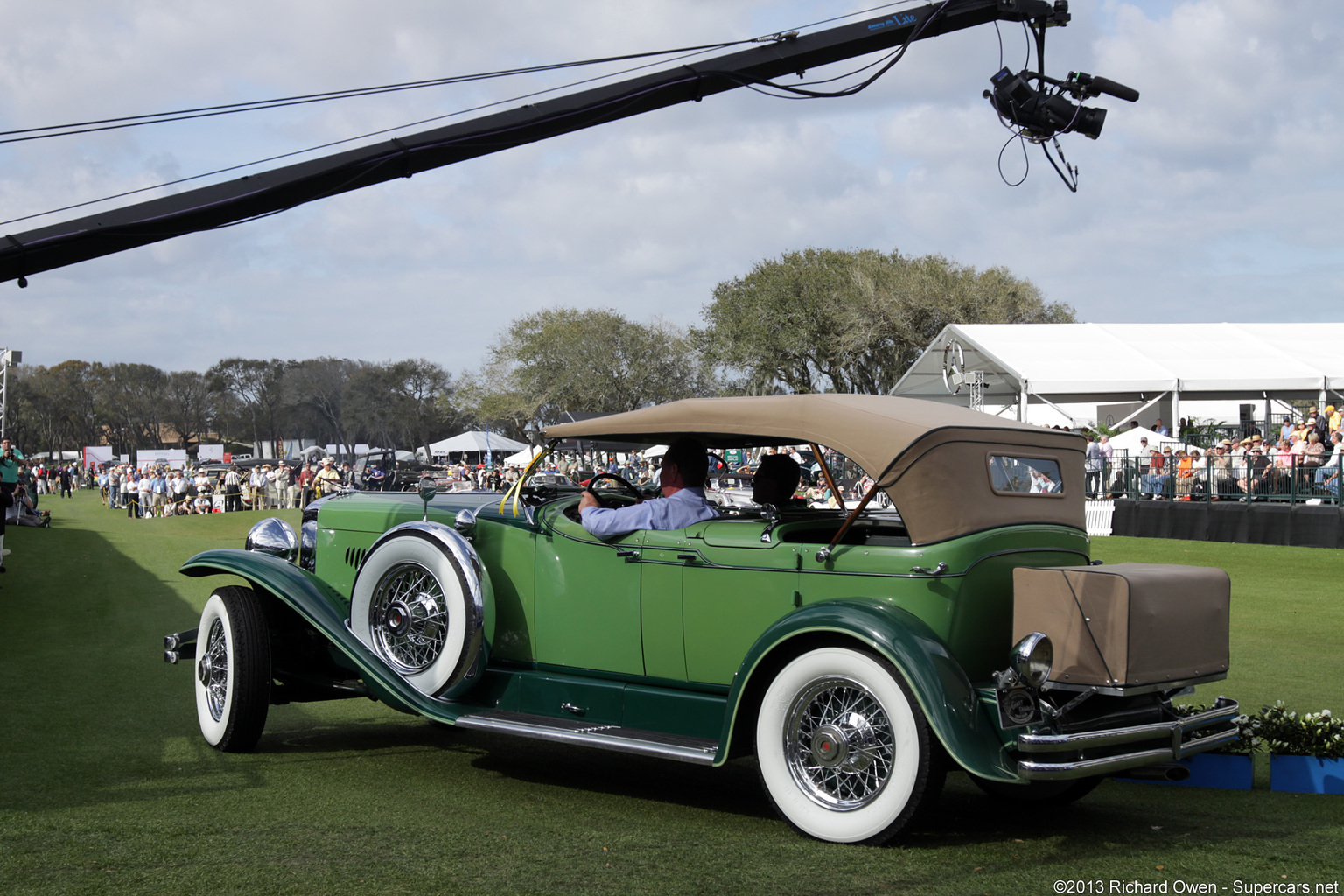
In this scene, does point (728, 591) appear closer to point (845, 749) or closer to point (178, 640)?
point (845, 749)

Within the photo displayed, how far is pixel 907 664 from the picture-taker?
3.86 metres

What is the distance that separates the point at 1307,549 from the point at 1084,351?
12386 mm

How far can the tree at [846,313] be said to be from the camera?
44.8m

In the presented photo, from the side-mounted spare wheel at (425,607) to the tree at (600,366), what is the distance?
48264mm

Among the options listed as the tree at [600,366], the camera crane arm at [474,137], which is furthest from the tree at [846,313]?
the camera crane arm at [474,137]

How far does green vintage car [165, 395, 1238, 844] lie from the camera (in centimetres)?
396

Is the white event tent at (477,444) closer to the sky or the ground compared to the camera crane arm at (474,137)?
closer to the ground

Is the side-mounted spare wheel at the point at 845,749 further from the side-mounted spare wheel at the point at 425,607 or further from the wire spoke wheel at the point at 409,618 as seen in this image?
the wire spoke wheel at the point at 409,618

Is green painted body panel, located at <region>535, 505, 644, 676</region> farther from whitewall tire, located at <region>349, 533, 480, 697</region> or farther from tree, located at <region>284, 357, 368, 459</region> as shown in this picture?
tree, located at <region>284, 357, 368, 459</region>

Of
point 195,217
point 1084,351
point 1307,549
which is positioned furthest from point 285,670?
point 1084,351

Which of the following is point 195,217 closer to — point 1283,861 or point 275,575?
point 275,575

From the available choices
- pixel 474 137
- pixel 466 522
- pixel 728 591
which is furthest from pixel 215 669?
pixel 474 137

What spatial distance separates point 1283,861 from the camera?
3750mm

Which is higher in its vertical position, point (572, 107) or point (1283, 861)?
point (572, 107)
